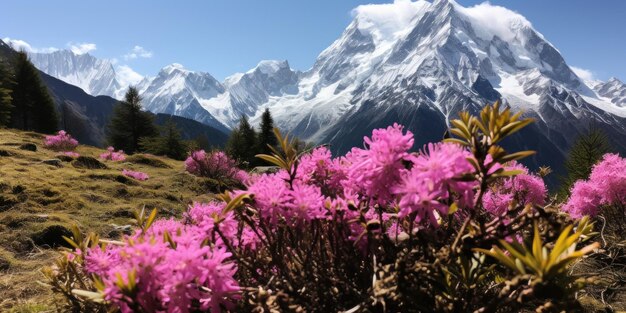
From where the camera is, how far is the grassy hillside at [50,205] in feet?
15.0

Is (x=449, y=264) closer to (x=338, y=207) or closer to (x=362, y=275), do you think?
(x=362, y=275)

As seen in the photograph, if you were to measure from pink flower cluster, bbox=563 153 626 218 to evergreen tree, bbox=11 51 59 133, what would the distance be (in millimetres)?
57200

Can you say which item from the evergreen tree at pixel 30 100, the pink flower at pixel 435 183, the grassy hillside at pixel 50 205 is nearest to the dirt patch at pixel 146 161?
the grassy hillside at pixel 50 205

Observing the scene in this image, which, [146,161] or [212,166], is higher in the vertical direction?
[212,166]

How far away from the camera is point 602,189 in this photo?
12.5 feet

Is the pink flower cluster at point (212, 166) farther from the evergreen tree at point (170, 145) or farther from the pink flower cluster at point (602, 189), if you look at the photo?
the evergreen tree at point (170, 145)

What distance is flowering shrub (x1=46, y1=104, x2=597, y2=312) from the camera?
1.35 meters

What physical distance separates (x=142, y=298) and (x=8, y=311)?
2.98m

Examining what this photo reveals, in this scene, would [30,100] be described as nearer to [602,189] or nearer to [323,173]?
[323,173]

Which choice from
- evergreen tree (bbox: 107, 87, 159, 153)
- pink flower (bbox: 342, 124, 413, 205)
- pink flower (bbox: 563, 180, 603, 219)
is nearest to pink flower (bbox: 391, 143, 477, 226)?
pink flower (bbox: 342, 124, 413, 205)

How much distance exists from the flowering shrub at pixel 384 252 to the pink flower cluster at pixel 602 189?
2258 mm

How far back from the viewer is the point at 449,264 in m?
1.72

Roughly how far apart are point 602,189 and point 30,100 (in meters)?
58.8

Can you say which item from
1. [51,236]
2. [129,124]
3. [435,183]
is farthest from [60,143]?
[129,124]
